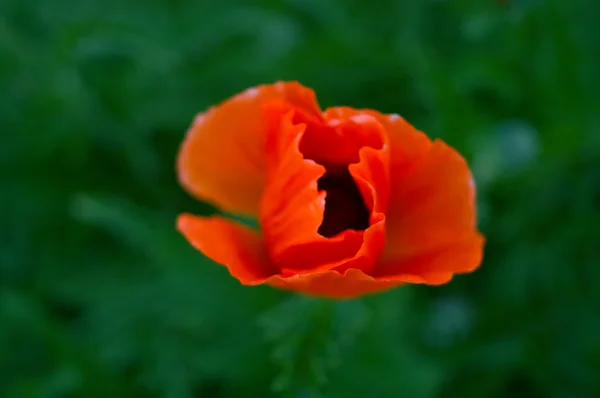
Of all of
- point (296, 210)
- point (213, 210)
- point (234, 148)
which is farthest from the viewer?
point (213, 210)

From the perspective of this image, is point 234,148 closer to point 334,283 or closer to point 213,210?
point 334,283

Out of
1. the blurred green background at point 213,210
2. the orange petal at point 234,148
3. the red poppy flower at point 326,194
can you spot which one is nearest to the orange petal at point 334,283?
the red poppy flower at point 326,194

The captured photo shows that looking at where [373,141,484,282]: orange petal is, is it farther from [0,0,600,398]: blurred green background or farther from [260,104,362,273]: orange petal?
[0,0,600,398]: blurred green background

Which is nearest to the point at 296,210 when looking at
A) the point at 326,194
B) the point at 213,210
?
the point at 326,194

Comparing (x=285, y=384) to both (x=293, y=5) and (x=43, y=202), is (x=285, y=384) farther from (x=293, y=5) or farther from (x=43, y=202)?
(x=293, y=5)

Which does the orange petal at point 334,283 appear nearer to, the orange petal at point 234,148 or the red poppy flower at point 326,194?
the red poppy flower at point 326,194

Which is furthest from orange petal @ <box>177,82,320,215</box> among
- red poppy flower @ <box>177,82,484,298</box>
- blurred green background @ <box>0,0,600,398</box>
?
blurred green background @ <box>0,0,600,398</box>

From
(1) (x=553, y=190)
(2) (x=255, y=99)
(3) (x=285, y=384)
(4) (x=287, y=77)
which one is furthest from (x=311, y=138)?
(1) (x=553, y=190)
